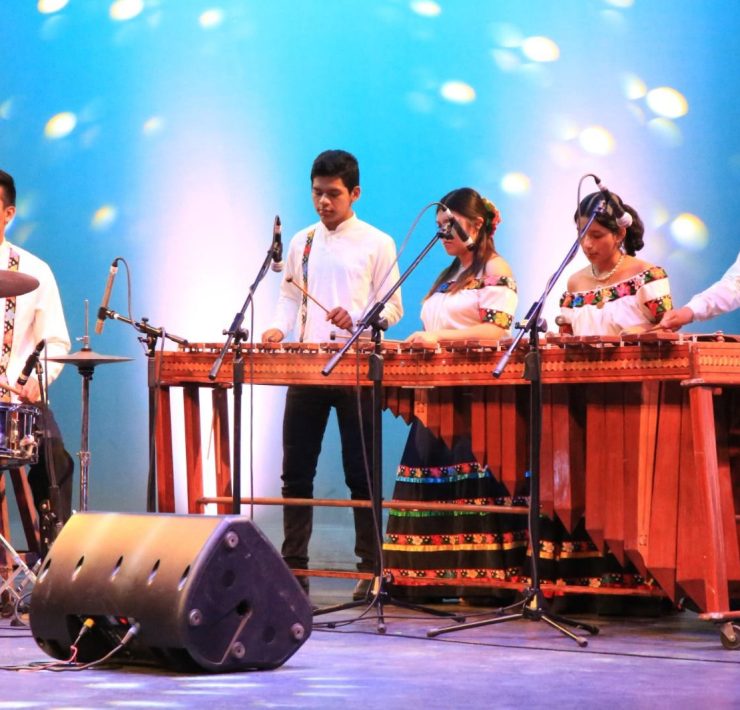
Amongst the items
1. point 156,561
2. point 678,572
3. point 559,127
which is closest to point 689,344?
point 678,572

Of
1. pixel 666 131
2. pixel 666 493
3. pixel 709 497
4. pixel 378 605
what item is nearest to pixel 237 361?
pixel 378 605

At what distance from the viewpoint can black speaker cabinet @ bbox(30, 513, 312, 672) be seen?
3365 mm

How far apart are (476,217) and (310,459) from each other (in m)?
1.21

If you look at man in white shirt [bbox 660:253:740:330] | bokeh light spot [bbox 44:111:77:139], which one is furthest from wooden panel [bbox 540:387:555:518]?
bokeh light spot [bbox 44:111:77:139]

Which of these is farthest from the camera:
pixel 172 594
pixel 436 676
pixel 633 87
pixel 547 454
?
pixel 633 87

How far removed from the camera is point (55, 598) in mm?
3598

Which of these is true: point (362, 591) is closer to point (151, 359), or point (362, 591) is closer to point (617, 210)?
point (151, 359)

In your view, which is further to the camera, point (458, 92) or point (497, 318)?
point (458, 92)

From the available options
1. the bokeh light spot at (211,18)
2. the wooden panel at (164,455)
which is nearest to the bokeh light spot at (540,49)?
the bokeh light spot at (211,18)

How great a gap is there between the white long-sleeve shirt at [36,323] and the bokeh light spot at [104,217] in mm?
2087

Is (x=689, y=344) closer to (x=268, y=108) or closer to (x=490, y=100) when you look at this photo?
(x=490, y=100)

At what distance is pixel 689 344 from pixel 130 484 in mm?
4249

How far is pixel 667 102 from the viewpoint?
6527mm

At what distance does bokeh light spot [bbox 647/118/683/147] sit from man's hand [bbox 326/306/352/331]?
237 cm
